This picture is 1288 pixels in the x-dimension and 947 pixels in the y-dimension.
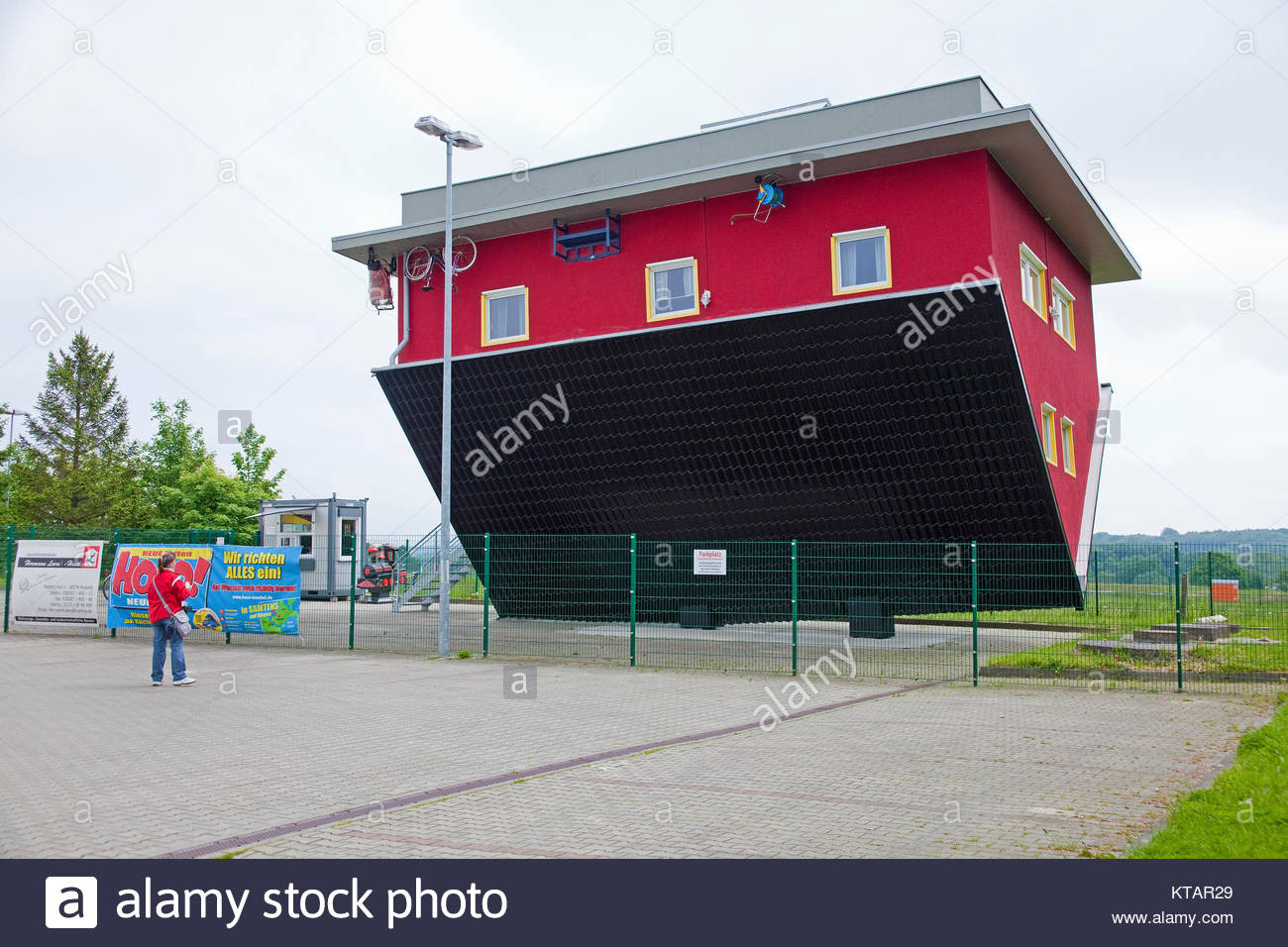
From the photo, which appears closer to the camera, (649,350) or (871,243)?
(871,243)

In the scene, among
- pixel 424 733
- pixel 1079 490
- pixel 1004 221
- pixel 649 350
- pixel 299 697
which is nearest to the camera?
pixel 424 733

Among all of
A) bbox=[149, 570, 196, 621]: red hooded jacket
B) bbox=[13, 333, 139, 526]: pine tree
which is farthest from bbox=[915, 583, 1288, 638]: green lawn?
bbox=[13, 333, 139, 526]: pine tree

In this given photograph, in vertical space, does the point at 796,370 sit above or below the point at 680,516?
above

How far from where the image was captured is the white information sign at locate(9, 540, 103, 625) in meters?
20.6

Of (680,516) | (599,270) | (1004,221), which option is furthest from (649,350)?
(1004,221)

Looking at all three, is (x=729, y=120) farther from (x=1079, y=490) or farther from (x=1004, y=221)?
(x=1079, y=490)

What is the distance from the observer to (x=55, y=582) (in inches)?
824

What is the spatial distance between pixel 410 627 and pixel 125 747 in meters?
10.1

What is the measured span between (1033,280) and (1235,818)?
15936 millimetres

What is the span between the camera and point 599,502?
885 inches

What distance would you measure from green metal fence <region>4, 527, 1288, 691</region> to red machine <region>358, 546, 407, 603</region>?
383 mm

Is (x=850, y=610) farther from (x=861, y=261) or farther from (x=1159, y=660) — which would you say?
(x=861, y=261)

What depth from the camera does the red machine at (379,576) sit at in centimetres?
2483

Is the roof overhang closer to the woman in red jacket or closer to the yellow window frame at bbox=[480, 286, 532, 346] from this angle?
the yellow window frame at bbox=[480, 286, 532, 346]
